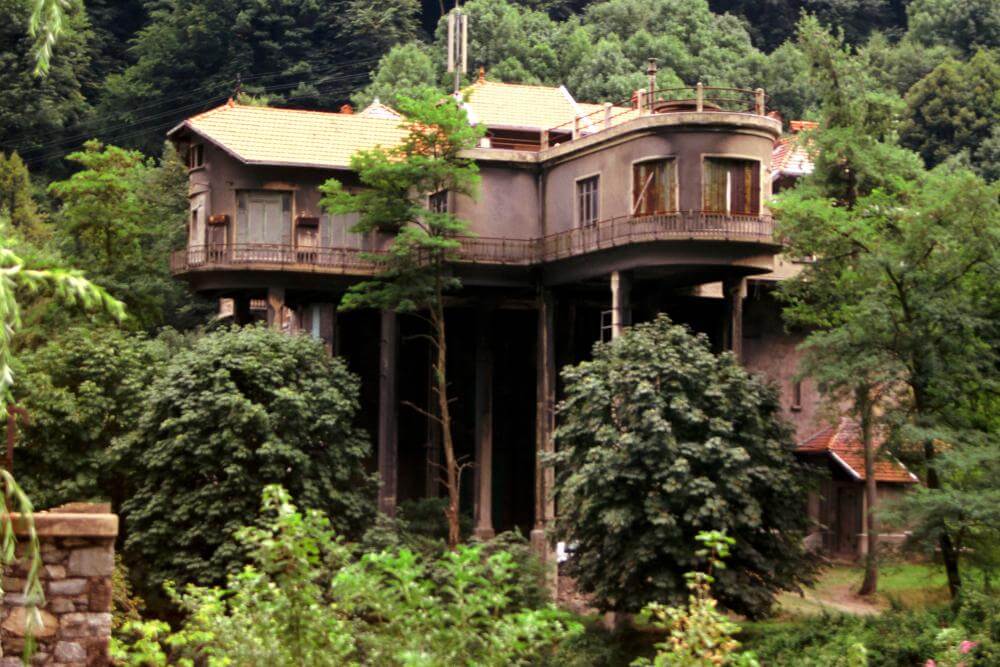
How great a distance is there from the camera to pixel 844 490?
47.4 m

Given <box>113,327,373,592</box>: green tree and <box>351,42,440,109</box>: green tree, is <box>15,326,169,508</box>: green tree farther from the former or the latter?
<box>351,42,440,109</box>: green tree

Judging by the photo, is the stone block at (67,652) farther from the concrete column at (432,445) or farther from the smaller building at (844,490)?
the concrete column at (432,445)

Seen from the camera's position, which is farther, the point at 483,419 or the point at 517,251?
the point at 483,419

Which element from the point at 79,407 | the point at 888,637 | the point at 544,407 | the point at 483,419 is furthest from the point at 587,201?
the point at 888,637

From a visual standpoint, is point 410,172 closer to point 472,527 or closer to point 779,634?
point 472,527

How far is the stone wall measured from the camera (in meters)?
15.8

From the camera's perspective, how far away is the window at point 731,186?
135 feet

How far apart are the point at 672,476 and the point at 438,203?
1520 centimetres

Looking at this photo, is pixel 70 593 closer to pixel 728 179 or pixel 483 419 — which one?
pixel 728 179

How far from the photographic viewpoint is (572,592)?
4219 cm

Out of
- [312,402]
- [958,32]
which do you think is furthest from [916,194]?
[958,32]

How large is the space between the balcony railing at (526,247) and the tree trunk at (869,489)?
5500 mm

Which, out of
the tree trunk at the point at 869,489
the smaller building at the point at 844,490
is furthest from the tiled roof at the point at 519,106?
the tree trunk at the point at 869,489

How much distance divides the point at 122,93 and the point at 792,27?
1589 inches
